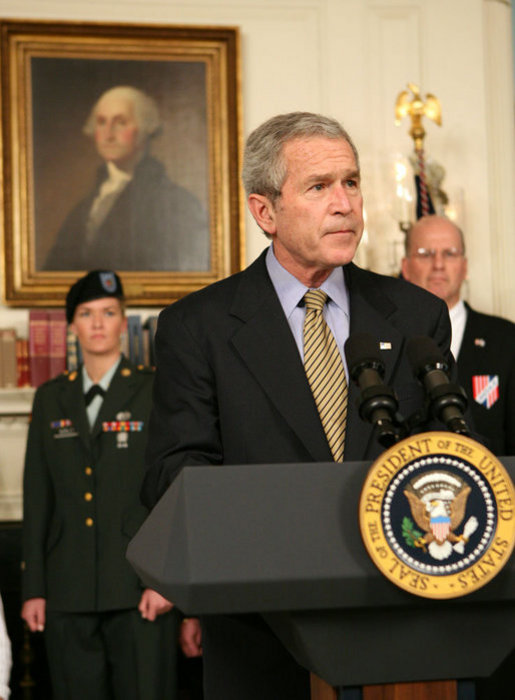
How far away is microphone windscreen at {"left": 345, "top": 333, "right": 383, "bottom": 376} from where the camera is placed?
1.43 metres

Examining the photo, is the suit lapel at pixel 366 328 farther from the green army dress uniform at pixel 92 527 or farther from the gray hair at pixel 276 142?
the green army dress uniform at pixel 92 527

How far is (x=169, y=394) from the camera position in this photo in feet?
6.56

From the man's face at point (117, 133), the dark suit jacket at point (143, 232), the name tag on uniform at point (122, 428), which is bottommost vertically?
the name tag on uniform at point (122, 428)

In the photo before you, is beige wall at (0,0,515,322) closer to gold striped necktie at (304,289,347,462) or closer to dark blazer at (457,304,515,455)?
dark blazer at (457,304,515,455)

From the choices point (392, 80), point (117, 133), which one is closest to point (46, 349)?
point (117, 133)

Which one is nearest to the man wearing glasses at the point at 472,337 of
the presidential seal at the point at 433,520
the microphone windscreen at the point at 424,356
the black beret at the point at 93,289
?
the black beret at the point at 93,289

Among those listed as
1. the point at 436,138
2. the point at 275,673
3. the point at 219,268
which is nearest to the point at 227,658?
the point at 275,673

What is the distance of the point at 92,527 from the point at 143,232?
1.89m

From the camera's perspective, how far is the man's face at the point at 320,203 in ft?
6.48

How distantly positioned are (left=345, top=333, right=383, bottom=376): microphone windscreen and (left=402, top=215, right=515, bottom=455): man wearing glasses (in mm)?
2429

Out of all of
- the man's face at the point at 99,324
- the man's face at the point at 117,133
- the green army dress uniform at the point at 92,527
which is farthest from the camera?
the man's face at the point at 117,133

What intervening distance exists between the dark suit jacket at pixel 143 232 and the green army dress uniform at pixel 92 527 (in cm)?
123

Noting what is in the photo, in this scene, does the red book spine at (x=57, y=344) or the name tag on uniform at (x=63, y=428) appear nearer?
the name tag on uniform at (x=63, y=428)

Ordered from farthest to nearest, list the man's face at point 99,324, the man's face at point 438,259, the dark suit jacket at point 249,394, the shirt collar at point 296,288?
the man's face at point 99,324 → the man's face at point 438,259 → the shirt collar at point 296,288 → the dark suit jacket at point 249,394
